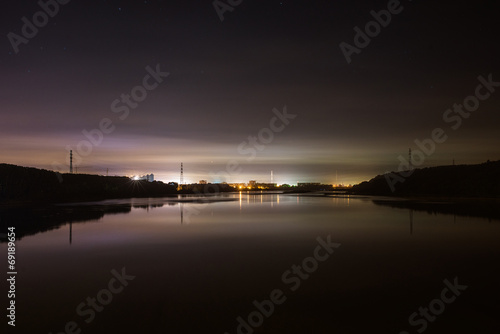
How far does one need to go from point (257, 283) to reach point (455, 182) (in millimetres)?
66057

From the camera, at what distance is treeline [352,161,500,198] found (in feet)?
177

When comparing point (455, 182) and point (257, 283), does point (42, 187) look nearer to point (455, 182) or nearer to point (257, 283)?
point (257, 283)

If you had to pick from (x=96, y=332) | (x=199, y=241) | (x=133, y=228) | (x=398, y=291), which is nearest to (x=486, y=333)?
(x=398, y=291)

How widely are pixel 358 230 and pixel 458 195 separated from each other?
4732 cm

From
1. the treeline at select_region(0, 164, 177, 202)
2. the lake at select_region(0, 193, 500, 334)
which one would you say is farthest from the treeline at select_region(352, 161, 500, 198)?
the treeline at select_region(0, 164, 177, 202)

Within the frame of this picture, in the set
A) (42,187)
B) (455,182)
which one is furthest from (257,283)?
(455,182)

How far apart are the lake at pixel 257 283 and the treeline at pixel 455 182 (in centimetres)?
4429

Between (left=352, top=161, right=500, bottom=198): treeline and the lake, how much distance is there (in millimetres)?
44292

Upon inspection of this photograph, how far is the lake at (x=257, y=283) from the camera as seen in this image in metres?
6.49

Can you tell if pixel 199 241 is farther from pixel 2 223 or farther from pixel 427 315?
pixel 2 223

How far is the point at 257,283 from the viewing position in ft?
29.5

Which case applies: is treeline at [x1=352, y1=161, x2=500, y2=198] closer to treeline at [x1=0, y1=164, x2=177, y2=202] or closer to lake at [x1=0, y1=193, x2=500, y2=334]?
lake at [x1=0, y1=193, x2=500, y2=334]

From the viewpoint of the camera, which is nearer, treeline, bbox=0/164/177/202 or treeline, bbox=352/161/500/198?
treeline, bbox=0/164/177/202

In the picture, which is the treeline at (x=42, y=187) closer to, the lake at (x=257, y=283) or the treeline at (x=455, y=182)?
the lake at (x=257, y=283)
